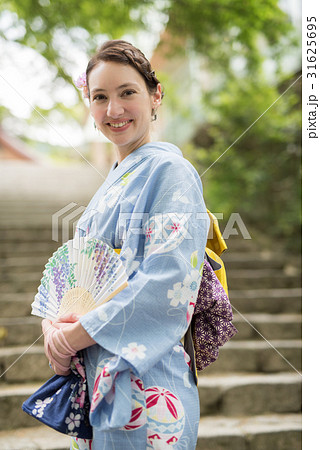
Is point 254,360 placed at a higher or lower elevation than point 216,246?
lower

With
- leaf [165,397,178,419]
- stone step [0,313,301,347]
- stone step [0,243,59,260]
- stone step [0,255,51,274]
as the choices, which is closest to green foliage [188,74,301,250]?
stone step [0,313,301,347]

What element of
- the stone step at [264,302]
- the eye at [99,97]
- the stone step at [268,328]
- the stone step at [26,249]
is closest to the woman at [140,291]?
the eye at [99,97]

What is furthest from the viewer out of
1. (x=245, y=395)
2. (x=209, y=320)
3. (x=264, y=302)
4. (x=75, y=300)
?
(x=264, y=302)

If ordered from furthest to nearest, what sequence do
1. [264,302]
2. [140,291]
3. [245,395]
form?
[264,302] < [245,395] < [140,291]

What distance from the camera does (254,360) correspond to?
240cm

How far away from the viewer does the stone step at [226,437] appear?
5.95 feet

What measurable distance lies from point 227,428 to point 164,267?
1.45m

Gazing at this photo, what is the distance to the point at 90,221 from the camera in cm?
100

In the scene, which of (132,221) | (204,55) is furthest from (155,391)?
(204,55)

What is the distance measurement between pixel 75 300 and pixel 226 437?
130 centimetres

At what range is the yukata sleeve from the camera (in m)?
0.80

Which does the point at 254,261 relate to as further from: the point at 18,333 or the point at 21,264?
the point at 18,333

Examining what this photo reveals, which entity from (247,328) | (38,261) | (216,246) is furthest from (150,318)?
(38,261)

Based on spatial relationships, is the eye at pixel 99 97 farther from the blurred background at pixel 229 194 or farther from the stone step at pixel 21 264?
the stone step at pixel 21 264
